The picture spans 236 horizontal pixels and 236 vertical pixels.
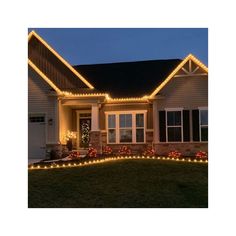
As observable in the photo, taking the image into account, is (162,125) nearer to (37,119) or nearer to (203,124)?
(203,124)

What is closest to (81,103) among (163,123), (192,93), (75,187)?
(163,123)

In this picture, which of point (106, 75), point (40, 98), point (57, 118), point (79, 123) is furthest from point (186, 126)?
point (40, 98)

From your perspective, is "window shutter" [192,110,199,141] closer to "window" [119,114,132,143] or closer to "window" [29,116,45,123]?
"window" [119,114,132,143]

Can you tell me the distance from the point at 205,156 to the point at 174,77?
398cm

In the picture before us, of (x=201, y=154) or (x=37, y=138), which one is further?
(x=37, y=138)

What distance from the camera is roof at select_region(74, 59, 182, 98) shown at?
19.7 metres

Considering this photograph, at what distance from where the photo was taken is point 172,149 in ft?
54.9

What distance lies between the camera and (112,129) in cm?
1878

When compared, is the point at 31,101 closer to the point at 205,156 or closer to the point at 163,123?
the point at 163,123

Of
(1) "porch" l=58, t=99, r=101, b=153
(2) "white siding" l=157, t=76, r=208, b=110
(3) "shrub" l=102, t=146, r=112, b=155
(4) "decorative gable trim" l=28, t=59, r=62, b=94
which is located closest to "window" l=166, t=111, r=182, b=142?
(2) "white siding" l=157, t=76, r=208, b=110

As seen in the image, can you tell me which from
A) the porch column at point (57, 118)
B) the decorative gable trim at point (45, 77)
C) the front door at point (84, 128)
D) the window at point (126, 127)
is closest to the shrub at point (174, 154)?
the window at point (126, 127)

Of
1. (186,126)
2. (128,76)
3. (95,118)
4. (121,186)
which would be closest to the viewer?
(121,186)

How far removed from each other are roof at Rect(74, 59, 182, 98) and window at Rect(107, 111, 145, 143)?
1180 mm

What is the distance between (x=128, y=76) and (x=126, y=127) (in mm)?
3740
